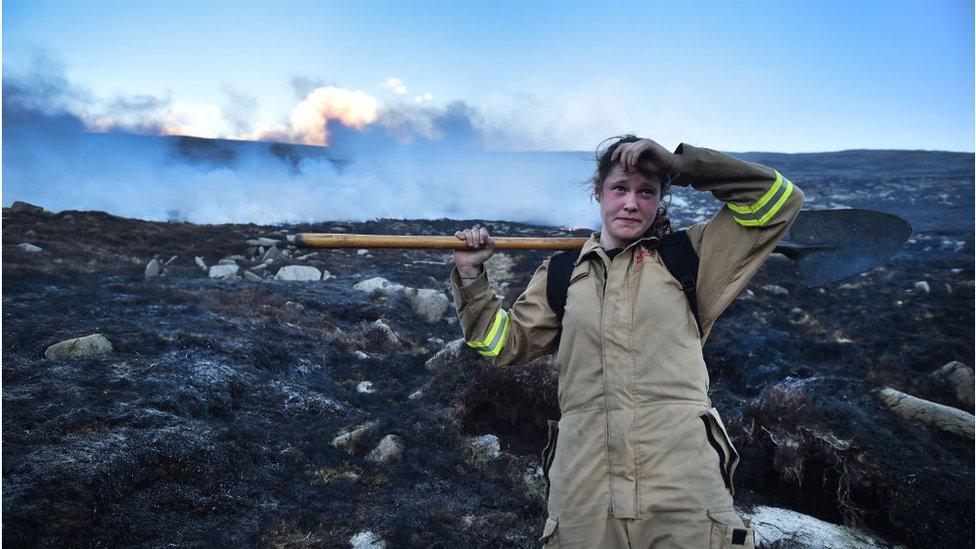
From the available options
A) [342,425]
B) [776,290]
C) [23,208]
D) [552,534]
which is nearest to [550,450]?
[552,534]

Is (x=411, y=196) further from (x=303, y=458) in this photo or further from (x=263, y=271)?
(x=303, y=458)

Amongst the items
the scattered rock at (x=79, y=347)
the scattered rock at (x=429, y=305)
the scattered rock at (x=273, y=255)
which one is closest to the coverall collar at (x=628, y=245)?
the scattered rock at (x=79, y=347)

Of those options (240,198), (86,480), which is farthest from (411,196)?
(86,480)

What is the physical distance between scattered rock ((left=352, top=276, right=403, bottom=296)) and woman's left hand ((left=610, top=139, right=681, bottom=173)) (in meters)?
8.35

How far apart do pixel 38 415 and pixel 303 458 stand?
1.94 meters

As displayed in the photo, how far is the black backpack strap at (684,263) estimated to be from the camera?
1.77 m

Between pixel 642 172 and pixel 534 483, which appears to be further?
pixel 534 483

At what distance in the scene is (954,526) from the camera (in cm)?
337

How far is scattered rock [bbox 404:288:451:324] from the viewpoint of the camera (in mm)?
8938

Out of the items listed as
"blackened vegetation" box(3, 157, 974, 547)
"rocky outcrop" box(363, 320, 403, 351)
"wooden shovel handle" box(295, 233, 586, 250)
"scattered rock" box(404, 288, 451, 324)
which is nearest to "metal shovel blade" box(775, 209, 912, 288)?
"blackened vegetation" box(3, 157, 974, 547)

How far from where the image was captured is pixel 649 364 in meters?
1.69

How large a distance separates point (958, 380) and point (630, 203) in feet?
20.0

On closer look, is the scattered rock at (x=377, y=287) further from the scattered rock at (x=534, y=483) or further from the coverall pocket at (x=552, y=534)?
the coverall pocket at (x=552, y=534)

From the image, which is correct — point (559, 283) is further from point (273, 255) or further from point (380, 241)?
point (273, 255)
